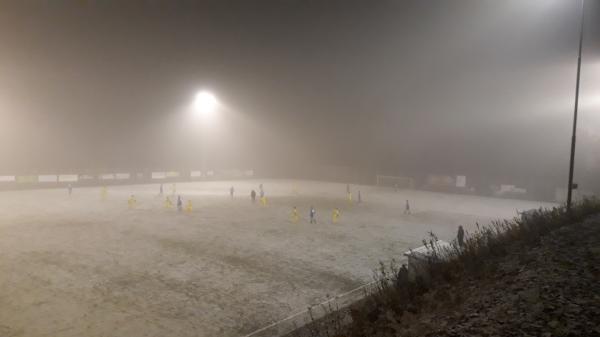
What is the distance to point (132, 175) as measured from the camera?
173 ft

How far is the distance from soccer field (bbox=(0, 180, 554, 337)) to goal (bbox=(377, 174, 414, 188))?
703 inches

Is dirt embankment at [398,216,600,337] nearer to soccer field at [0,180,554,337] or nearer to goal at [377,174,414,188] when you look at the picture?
soccer field at [0,180,554,337]

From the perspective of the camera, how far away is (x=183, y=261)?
15305 millimetres

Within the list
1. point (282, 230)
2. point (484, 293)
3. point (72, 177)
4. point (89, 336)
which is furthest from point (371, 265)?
point (72, 177)

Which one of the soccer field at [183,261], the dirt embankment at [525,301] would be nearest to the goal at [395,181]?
the soccer field at [183,261]

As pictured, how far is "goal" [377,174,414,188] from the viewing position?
49.0 meters

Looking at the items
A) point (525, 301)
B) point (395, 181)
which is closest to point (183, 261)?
point (525, 301)

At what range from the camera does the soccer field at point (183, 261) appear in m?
9.91

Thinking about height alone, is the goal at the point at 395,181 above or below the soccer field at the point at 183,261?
above

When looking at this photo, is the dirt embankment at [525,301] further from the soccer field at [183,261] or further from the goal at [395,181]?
the goal at [395,181]

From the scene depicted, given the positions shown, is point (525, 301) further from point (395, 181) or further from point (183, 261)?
point (395, 181)

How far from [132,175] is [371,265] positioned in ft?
156

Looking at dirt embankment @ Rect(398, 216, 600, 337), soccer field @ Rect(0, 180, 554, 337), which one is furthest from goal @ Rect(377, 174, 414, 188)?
dirt embankment @ Rect(398, 216, 600, 337)

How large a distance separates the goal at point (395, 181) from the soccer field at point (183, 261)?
1786 centimetres
